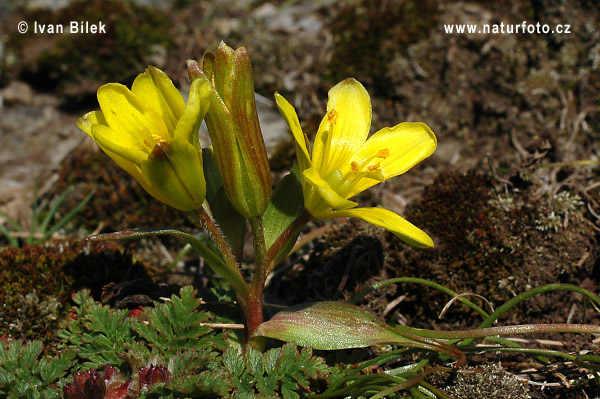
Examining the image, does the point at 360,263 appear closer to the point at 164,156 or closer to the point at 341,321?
the point at 341,321

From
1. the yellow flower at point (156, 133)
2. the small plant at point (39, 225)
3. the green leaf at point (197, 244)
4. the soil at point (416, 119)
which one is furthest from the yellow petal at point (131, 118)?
the small plant at point (39, 225)

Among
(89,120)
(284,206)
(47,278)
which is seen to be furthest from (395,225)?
(47,278)

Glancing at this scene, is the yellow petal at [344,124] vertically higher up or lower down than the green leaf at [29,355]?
higher up

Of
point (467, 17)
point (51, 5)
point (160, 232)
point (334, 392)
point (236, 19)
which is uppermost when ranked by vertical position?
point (51, 5)

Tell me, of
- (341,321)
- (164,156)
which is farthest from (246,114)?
(341,321)

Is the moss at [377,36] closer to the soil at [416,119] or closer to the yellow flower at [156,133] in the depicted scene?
the soil at [416,119]

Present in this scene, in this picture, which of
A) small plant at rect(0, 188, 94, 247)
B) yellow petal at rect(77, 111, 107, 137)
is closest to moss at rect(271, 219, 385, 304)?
yellow petal at rect(77, 111, 107, 137)

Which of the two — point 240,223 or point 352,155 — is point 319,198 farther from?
point 240,223
